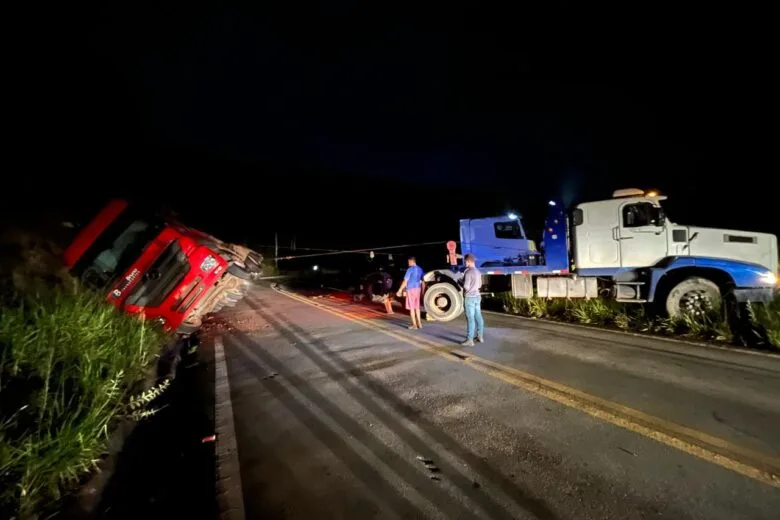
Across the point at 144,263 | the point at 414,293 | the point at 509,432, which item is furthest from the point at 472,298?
the point at 144,263

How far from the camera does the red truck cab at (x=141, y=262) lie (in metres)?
7.48

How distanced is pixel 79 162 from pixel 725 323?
2022cm

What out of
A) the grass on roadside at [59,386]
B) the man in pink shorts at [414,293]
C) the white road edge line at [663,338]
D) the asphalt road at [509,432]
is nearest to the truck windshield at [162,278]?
the grass on roadside at [59,386]

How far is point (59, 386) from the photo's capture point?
407 cm

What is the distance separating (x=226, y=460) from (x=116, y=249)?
591 centimetres

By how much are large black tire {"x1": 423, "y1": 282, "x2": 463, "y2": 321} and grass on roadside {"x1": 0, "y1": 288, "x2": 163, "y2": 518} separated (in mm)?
6440

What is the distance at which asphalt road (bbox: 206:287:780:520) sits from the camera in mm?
2928

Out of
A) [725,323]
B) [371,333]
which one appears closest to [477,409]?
[371,333]

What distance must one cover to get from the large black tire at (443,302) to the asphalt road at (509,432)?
10.8ft

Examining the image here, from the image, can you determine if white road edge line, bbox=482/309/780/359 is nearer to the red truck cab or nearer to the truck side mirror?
the truck side mirror

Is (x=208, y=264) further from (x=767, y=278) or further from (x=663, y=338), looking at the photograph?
(x=767, y=278)

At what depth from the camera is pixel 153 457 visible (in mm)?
4230

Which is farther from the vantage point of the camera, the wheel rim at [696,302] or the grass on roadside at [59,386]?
the wheel rim at [696,302]

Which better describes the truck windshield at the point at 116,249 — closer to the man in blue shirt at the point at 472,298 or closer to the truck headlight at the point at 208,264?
the truck headlight at the point at 208,264
